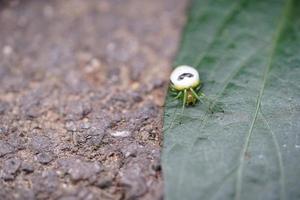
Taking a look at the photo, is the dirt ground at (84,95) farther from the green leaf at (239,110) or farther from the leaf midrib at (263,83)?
the leaf midrib at (263,83)

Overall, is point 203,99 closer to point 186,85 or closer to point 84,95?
point 186,85

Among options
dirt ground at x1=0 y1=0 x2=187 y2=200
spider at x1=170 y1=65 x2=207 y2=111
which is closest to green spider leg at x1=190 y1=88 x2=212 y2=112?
spider at x1=170 y1=65 x2=207 y2=111

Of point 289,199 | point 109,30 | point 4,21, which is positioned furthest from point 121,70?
point 289,199

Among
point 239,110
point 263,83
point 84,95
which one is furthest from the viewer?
point 84,95

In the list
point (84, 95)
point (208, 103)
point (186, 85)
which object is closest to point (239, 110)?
point (208, 103)

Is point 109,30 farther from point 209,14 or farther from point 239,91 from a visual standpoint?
point 239,91

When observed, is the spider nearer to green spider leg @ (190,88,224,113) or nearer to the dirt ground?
green spider leg @ (190,88,224,113)

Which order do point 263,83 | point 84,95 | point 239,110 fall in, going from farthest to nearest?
point 84,95 < point 263,83 < point 239,110
